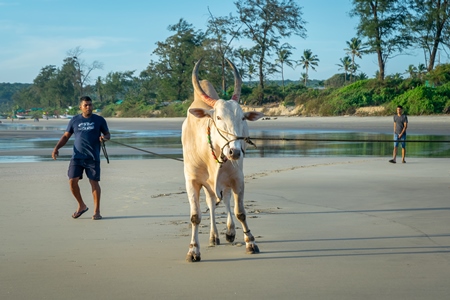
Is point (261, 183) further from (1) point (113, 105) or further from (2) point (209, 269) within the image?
(1) point (113, 105)

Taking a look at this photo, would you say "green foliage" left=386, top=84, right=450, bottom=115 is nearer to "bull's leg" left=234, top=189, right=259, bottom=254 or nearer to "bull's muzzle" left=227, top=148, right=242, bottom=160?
"bull's leg" left=234, top=189, right=259, bottom=254

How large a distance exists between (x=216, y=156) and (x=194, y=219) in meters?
0.75

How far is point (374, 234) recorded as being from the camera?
25.2 feet

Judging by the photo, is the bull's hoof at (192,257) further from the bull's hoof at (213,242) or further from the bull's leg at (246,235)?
the bull's hoof at (213,242)

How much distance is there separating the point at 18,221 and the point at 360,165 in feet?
32.4

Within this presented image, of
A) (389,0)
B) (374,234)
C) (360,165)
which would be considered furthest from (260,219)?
(389,0)

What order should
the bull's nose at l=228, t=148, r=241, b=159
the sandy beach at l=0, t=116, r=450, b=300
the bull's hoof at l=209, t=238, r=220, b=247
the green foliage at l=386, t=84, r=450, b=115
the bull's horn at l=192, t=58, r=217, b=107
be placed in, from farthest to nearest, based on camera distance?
the green foliage at l=386, t=84, r=450, b=115 < the bull's hoof at l=209, t=238, r=220, b=247 < the bull's horn at l=192, t=58, r=217, b=107 < the bull's nose at l=228, t=148, r=241, b=159 < the sandy beach at l=0, t=116, r=450, b=300

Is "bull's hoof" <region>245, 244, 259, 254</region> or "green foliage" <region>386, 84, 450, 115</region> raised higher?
"green foliage" <region>386, 84, 450, 115</region>

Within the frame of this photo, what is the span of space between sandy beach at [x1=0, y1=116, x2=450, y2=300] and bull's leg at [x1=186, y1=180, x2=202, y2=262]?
0.11 metres

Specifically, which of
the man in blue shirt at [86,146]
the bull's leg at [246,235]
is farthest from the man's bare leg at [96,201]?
the bull's leg at [246,235]

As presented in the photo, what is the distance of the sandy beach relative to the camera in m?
5.44

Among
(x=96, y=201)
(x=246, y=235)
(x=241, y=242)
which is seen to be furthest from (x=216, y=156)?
(x=96, y=201)

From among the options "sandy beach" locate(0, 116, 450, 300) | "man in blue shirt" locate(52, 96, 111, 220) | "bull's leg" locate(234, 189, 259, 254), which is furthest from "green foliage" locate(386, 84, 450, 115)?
"bull's leg" locate(234, 189, 259, 254)

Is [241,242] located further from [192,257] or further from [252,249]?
[192,257]
